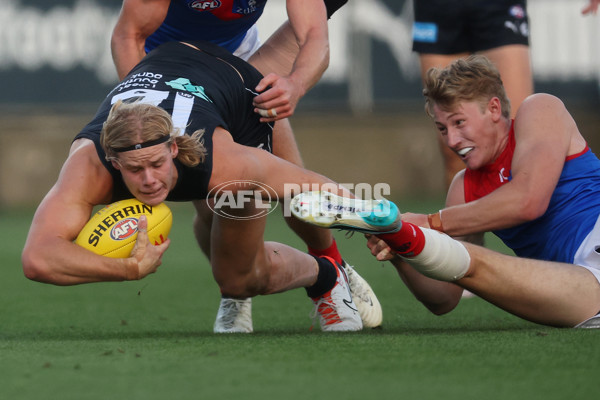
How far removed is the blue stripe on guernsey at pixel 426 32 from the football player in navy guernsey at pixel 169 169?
1.95 metres

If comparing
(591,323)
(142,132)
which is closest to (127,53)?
(142,132)

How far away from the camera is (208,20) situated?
5094 mm

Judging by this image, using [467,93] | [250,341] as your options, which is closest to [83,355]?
[250,341]

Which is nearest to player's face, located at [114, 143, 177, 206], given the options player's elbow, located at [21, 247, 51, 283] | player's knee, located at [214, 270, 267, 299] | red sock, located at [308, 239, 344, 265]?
player's elbow, located at [21, 247, 51, 283]

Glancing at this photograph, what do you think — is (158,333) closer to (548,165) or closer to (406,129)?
(548,165)

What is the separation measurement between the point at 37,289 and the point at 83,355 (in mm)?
2818

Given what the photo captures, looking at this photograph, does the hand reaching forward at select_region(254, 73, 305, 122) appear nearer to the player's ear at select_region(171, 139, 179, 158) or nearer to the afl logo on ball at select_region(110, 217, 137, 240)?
the player's ear at select_region(171, 139, 179, 158)

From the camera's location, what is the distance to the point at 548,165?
415 cm

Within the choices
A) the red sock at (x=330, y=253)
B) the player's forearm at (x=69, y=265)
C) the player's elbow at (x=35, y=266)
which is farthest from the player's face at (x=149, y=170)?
the red sock at (x=330, y=253)

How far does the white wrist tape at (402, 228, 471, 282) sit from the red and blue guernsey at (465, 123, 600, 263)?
22.9 inches

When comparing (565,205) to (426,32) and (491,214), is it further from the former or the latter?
(426,32)

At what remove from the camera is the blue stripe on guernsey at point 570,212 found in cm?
431

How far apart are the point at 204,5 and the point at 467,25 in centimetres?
207

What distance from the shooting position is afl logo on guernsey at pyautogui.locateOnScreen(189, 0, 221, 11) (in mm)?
4953
